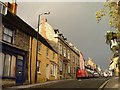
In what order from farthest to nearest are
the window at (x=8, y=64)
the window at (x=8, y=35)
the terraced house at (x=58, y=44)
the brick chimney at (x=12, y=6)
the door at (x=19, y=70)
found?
the terraced house at (x=58, y=44) < the brick chimney at (x=12, y=6) < the door at (x=19, y=70) < the window at (x=8, y=35) < the window at (x=8, y=64)

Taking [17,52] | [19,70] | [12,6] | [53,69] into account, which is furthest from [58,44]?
[17,52]

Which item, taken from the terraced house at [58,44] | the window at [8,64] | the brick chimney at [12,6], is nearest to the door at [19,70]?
the window at [8,64]

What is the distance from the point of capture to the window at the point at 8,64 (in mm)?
22344

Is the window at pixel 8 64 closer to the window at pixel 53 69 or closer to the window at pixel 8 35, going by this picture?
the window at pixel 8 35

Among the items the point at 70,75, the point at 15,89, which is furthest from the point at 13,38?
the point at 70,75

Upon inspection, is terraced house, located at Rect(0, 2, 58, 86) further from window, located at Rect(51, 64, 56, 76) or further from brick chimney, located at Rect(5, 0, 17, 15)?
window, located at Rect(51, 64, 56, 76)

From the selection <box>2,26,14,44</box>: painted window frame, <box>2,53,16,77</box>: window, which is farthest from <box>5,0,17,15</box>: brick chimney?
<box>2,53,16,77</box>: window

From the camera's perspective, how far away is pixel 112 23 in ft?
30.6

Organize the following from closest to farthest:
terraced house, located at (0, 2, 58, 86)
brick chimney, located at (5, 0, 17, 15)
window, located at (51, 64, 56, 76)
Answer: terraced house, located at (0, 2, 58, 86) → brick chimney, located at (5, 0, 17, 15) → window, located at (51, 64, 56, 76)

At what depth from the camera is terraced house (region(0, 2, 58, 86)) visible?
73.9ft

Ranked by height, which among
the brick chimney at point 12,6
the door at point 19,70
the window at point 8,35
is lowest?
the door at point 19,70

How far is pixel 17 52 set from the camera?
24.8 m

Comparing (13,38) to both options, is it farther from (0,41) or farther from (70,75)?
(70,75)

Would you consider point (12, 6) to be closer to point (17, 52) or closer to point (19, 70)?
point (17, 52)
